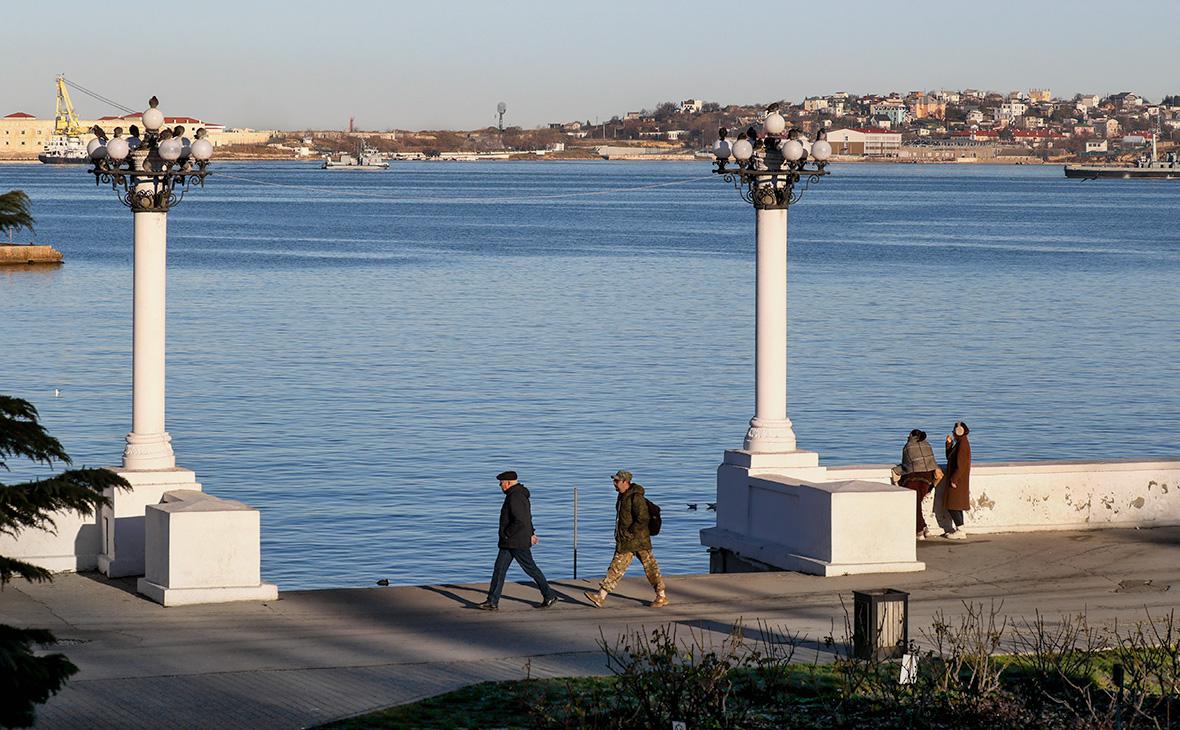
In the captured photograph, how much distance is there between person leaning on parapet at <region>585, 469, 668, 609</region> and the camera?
1752 centimetres

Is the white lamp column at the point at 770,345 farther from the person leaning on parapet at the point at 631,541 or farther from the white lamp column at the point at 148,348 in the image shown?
the white lamp column at the point at 148,348

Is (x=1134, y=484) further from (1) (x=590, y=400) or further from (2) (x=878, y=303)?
(2) (x=878, y=303)

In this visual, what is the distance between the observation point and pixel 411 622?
16953 millimetres

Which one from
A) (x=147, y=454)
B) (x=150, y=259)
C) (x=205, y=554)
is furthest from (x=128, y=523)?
(x=150, y=259)

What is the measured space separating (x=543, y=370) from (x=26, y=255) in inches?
2094

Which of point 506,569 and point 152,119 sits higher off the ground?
point 152,119

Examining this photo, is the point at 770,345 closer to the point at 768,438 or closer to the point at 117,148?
the point at 768,438

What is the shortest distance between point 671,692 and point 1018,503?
972cm

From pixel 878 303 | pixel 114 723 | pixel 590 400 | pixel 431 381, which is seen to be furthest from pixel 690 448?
pixel 878 303

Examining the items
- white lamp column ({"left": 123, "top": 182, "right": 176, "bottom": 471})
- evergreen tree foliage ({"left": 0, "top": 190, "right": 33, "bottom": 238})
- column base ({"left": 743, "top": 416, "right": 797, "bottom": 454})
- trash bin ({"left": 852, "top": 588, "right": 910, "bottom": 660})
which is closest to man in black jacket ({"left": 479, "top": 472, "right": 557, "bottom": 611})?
column base ({"left": 743, "top": 416, "right": 797, "bottom": 454})

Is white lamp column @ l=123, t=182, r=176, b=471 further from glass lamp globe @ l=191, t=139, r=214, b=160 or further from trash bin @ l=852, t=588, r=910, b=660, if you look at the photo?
trash bin @ l=852, t=588, r=910, b=660

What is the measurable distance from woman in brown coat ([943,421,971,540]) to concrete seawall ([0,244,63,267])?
282 feet

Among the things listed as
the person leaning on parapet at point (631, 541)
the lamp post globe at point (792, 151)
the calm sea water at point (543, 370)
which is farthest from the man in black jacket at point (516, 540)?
the calm sea water at point (543, 370)

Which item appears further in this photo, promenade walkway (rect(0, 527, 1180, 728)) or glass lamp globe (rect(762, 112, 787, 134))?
glass lamp globe (rect(762, 112, 787, 134))
